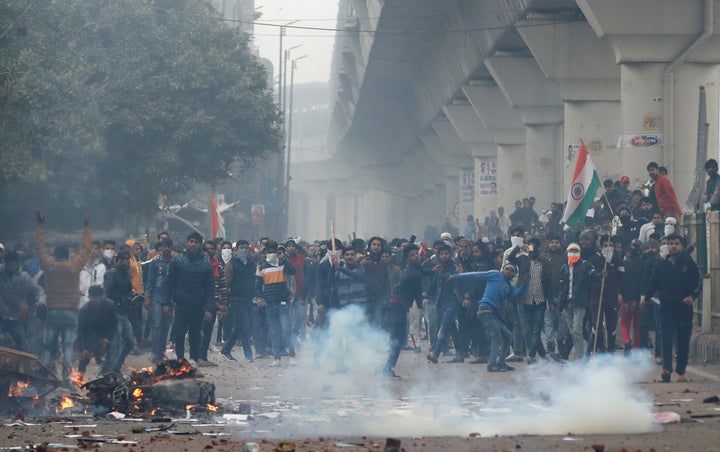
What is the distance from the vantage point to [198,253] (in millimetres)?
16703

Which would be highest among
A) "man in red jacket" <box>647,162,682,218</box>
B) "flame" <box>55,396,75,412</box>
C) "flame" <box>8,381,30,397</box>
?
"man in red jacket" <box>647,162,682,218</box>

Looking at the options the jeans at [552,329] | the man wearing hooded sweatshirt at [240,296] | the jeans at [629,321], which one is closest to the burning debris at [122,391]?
the jeans at [629,321]

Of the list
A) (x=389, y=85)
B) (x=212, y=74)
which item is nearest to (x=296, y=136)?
(x=389, y=85)

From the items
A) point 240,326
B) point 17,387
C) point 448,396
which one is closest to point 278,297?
point 240,326

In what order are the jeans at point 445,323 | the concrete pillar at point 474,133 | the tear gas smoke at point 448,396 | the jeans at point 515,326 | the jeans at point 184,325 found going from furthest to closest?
the concrete pillar at point 474,133 → the jeans at point 515,326 → the jeans at point 445,323 → the jeans at point 184,325 → the tear gas smoke at point 448,396

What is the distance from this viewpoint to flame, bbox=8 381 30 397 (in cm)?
1247

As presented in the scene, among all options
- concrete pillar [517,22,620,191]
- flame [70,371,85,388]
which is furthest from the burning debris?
concrete pillar [517,22,620,191]

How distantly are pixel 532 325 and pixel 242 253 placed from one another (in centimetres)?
508

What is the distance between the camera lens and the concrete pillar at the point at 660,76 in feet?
84.6

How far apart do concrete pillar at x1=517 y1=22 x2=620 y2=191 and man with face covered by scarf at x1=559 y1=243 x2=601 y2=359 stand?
597 inches

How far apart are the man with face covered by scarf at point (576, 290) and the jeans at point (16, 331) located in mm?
6881

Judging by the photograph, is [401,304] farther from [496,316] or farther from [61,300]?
[61,300]

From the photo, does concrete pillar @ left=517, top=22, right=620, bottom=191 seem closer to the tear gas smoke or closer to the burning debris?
the tear gas smoke

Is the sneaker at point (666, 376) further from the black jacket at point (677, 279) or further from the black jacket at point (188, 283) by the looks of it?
the black jacket at point (188, 283)
